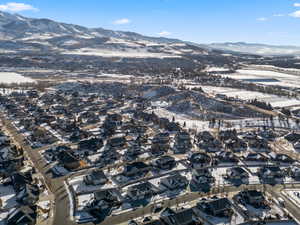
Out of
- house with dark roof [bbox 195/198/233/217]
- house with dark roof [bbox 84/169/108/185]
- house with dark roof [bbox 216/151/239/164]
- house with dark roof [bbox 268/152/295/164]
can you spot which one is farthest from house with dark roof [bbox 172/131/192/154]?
house with dark roof [bbox 195/198/233/217]

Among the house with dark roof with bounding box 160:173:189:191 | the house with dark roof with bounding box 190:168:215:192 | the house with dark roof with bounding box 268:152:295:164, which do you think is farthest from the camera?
the house with dark roof with bounding box 268:152:295:164

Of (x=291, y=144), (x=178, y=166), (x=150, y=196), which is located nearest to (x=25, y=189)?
(x=150, y=196)

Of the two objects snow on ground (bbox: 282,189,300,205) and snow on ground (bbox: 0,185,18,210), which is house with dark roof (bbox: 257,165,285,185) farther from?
snow on ground (bbox: 0,185,18,210)

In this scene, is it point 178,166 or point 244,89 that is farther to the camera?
point 244,89

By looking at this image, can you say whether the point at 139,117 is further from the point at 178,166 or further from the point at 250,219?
the point at 250,219

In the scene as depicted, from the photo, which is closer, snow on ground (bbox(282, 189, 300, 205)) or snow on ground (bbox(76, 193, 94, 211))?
snow on ground (bbox(76, 193, 94, 211))

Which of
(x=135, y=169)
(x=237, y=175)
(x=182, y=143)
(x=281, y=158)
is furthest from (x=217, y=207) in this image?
(x=182, y=143)

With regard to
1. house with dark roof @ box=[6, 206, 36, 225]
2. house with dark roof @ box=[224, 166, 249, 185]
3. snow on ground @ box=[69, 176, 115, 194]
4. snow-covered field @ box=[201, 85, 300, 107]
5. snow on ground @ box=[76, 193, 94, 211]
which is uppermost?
snow-covered field @ box=[201, 85, 300, 107]

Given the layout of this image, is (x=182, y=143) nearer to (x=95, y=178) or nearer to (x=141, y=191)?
(x=141, y=191)

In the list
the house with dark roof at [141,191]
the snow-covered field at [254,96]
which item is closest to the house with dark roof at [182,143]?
A: the house with dark roof at [141,191]
